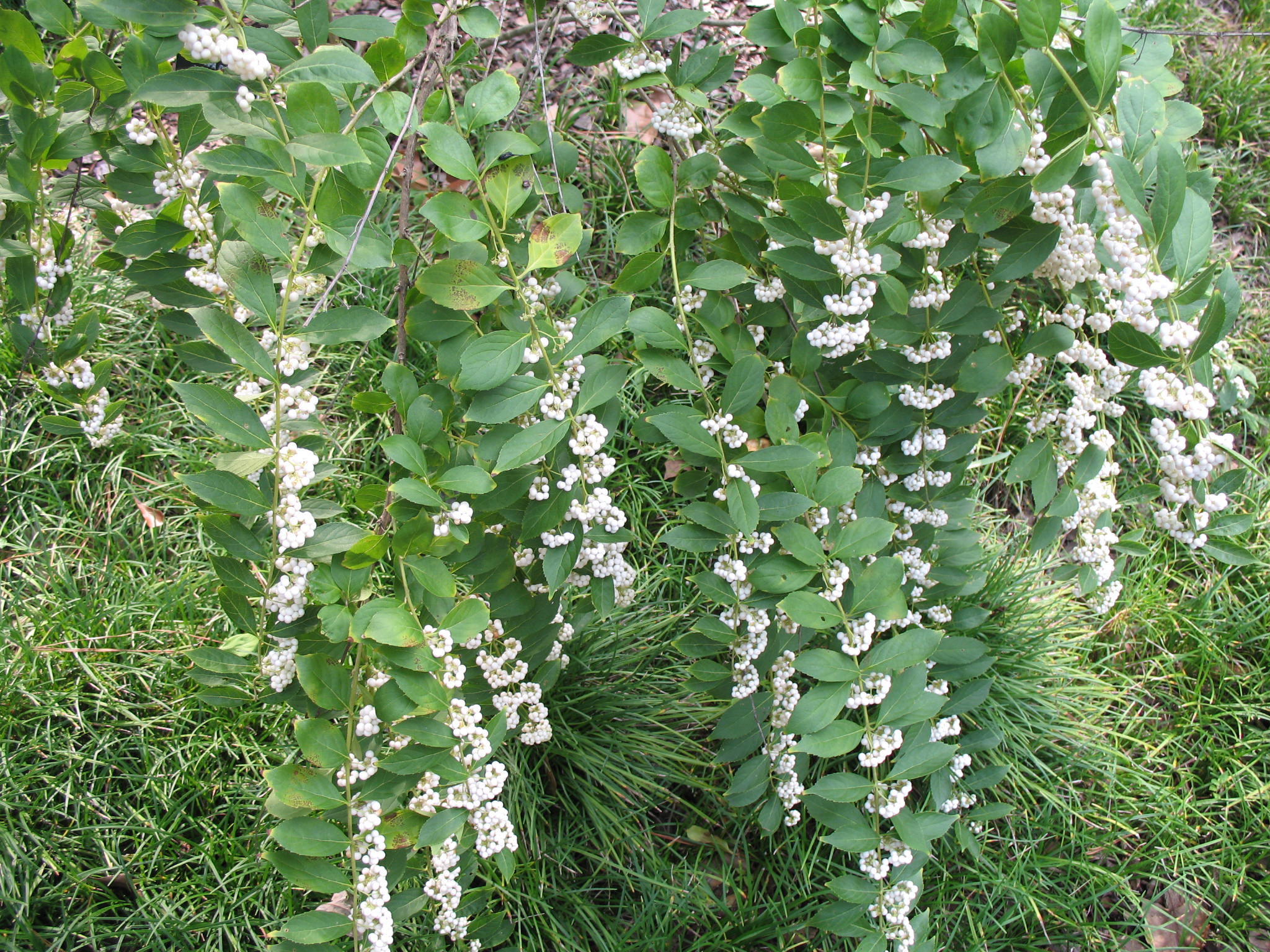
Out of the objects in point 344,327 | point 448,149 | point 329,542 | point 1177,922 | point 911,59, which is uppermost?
point 911,59

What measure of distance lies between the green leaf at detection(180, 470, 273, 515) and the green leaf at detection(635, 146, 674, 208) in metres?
0.75

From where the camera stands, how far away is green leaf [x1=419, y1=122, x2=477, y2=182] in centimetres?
123

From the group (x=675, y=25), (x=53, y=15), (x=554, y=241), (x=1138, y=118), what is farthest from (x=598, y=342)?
(x=53, y=15)

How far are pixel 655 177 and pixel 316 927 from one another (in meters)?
1.21

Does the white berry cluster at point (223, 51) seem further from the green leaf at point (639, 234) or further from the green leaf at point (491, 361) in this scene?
the green leaf at point (639, 234)

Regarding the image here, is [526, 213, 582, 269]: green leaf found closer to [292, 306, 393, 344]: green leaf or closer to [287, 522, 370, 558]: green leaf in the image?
[292, 306, 393, 344]: green leaf

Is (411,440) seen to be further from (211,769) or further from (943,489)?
(211,769)

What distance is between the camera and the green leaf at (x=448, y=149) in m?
1.23

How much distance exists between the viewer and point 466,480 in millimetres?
1235

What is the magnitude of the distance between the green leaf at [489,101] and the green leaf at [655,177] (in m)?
0.23

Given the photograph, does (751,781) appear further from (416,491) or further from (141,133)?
(141,133)

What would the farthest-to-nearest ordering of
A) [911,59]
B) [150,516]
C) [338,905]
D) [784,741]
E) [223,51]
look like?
[150,516], [338,905], [784,741], [911,59], [223,51]

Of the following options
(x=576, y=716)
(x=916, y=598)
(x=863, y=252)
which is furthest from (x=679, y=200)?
(x=576, y=716)

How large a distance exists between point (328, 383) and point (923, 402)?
186 cm
